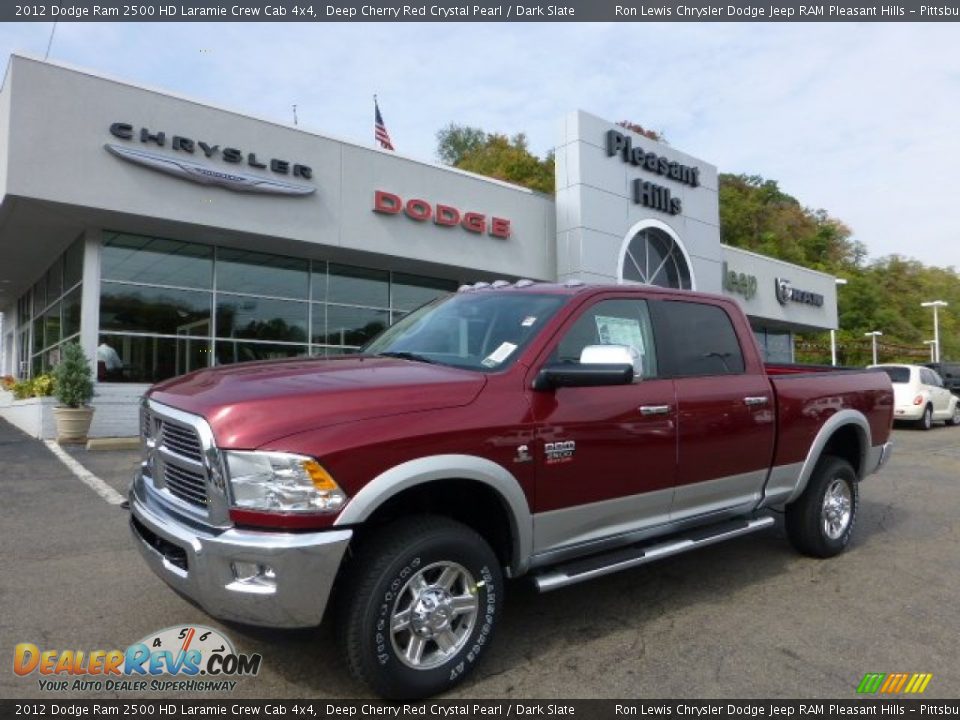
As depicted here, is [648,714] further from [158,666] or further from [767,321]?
[767,321]

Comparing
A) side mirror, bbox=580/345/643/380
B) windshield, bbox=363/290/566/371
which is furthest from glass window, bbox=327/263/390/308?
side mirror, bbox=580/345/643/380

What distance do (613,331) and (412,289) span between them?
14.4 metres

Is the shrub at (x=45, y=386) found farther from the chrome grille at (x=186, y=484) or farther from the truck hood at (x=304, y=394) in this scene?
the chrome grille at (x=186, y=484)

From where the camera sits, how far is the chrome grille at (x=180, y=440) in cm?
298

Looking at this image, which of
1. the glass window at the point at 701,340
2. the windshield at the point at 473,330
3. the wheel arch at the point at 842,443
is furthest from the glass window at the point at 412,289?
the windshield at the point at 473,330

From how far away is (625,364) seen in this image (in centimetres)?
338

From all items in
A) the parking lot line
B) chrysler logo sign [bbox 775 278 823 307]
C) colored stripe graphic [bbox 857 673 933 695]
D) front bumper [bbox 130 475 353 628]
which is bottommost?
colored stripe graphic [bbox 857 673 933 695]

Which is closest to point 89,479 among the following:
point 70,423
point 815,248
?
point 70,423

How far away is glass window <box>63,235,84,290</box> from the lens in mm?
14008

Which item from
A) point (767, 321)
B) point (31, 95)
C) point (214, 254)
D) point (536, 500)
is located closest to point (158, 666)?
point (536, 500)

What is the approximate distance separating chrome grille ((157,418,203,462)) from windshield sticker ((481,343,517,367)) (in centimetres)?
142

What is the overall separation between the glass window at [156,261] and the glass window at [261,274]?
33 centimetres

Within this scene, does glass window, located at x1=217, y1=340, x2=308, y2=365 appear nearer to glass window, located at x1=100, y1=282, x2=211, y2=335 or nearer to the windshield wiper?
glass window, located at x1=100, y1=282, x2=211, y2=335

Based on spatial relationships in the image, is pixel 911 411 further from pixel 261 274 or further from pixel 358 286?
pixel 261 274
